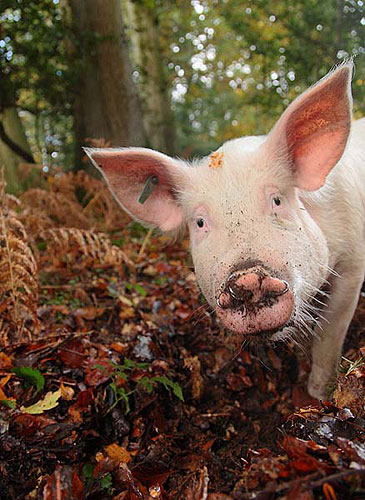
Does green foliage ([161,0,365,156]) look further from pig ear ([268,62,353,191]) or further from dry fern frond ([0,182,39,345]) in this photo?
dry fern frond ([0,182,39,345])

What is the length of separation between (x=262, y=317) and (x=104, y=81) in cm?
651

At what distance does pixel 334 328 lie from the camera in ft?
10.3

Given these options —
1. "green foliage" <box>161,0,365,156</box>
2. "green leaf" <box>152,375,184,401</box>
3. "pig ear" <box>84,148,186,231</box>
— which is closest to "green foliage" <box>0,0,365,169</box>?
"green foliage" <box>161,0,365,156</box>

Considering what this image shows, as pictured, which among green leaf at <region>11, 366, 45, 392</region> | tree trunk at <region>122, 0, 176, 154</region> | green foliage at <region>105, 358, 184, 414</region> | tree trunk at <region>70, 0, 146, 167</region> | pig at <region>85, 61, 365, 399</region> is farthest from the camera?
tree trunk at <region>122, 0, 176, 154</region>

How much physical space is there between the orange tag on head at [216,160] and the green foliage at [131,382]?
4.42ft

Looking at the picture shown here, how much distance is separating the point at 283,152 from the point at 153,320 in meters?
1.73

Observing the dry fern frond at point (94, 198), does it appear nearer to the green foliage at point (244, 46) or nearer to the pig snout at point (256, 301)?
the green foliage at point (244, 46)

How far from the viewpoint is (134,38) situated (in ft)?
35.1

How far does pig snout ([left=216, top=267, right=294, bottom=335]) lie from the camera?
1986 mm

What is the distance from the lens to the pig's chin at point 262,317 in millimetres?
2025

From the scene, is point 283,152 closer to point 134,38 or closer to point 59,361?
point 59,361

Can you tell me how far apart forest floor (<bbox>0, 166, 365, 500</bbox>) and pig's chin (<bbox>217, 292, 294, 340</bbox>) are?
37 cm

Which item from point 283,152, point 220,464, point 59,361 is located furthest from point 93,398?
point 283,152

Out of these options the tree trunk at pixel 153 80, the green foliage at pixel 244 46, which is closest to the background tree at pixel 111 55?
the green foliage at pixel 244 46
